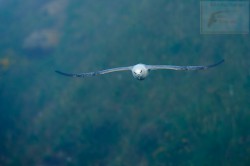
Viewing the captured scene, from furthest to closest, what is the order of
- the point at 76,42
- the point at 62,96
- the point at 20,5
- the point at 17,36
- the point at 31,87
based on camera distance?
the point at 20,5
the point at 17,36
the point at 76,42
the point at 31,87
the point at 62,96

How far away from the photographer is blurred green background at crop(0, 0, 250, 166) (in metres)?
23.5

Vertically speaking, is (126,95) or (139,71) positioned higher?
(126,95)

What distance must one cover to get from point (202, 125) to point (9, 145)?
683 inches

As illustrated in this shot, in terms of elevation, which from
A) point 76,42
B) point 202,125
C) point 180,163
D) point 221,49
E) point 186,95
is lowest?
point 180,163

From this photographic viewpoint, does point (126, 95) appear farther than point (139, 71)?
Yes

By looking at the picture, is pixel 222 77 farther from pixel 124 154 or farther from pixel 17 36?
pixel 17 36

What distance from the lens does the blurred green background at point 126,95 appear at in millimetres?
23500

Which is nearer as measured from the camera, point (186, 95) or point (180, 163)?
point (180, 163)

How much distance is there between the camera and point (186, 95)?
25.7 metres

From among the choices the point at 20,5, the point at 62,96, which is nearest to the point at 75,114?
the point at 62,96

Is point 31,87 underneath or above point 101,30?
underneath

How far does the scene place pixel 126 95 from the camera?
2780 cm

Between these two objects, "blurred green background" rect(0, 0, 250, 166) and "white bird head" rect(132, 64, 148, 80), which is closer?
"white bird head" rect(132, 64, 148, 80)

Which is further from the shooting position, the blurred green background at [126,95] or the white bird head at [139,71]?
the blurred green background at [126,95]
